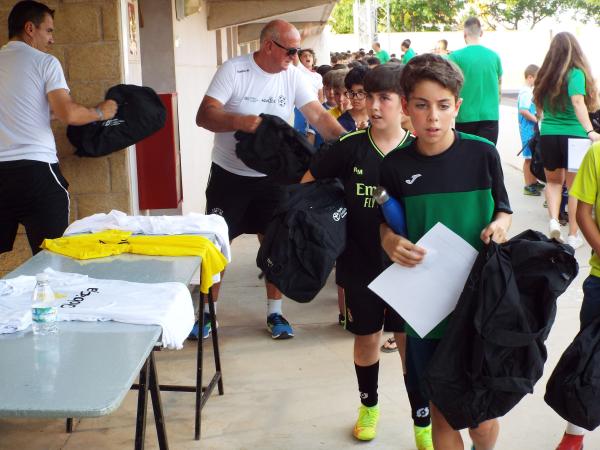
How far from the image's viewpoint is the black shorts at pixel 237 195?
5355 millimetres

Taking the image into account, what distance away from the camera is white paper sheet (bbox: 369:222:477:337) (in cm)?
288

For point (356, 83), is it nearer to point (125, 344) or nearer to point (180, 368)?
point (180, 368)

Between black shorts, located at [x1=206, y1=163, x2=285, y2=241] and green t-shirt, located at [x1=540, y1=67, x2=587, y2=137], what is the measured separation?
11.5 ft

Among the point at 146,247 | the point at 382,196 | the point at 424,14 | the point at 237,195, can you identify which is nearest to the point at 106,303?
the point at 146,247

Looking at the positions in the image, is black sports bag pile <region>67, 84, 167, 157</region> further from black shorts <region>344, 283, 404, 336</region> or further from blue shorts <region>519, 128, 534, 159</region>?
blue shorts <region>519, 128, 534, 159</region>

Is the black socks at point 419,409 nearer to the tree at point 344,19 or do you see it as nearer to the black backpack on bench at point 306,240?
the black backpack on bench at point 306,240

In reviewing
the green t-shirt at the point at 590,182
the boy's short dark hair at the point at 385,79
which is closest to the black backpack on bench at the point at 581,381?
the green t-shirt at the point at 590,182

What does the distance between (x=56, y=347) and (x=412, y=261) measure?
123 cm

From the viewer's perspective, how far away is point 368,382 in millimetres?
3982

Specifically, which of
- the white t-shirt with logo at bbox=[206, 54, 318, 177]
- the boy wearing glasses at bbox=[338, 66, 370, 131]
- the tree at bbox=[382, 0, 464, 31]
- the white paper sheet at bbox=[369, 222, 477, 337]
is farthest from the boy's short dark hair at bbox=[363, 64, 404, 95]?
the tree at bbox=[382, 0, 464, 31]

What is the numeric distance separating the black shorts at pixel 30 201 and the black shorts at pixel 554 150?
4937mm

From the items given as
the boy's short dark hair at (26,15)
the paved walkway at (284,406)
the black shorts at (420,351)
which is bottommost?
the paved walkway at (284,406)

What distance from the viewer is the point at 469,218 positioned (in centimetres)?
295

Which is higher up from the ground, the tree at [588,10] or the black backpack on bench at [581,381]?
the tree at [588,10]
